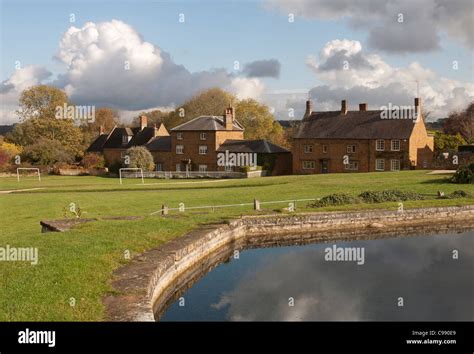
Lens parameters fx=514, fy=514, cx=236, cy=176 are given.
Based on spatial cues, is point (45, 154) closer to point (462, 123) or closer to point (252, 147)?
point (252, 147)

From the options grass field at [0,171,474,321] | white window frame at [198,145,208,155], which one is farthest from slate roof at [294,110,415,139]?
grass field at [0,171,474,321]

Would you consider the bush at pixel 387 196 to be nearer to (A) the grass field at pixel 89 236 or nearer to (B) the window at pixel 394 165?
(A) the grass field at pixel 89 236

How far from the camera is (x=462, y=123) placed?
81812mm

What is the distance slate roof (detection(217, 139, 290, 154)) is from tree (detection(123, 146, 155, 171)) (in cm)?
862

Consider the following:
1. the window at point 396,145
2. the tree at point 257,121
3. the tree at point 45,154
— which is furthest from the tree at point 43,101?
the window at point 396,145

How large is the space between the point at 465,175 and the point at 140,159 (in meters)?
39.1

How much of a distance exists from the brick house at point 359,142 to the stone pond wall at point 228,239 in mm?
29909

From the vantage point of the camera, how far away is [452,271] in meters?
16.8

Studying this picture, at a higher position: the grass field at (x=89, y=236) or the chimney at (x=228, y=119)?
the chimney at (x=228, y=119)

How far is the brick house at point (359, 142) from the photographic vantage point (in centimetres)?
5441

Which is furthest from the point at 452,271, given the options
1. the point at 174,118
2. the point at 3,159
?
the point at 174,118

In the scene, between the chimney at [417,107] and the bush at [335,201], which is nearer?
the bush at [335,201]

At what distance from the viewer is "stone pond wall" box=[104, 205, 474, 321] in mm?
11133
